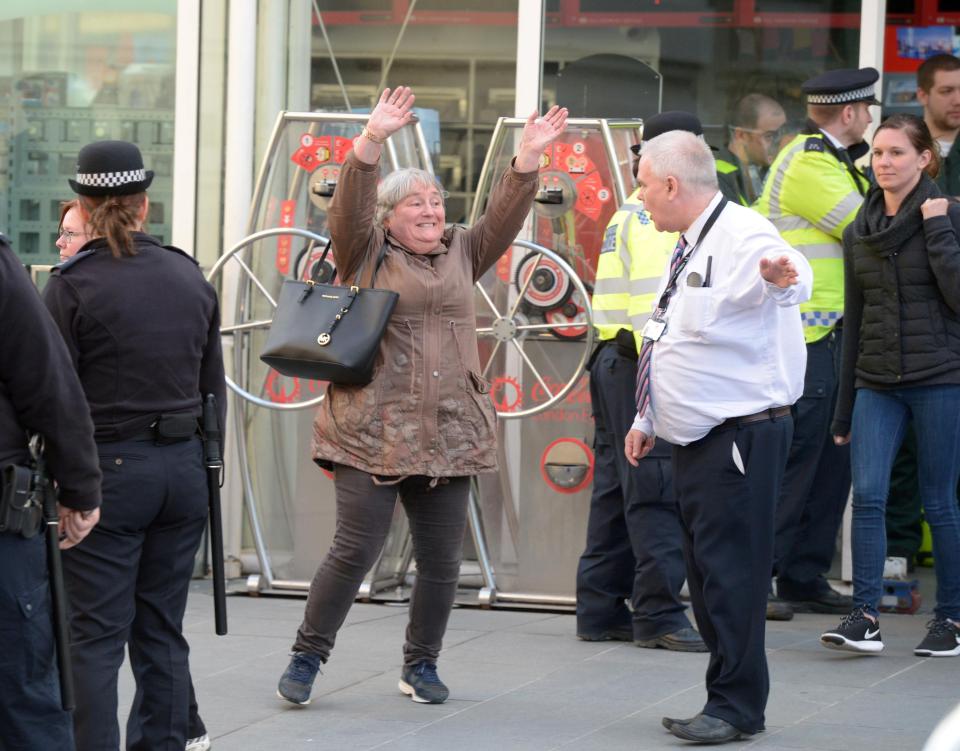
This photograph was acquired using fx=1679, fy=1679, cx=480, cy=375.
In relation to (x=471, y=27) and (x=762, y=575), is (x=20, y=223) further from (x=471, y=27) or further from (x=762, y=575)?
→ (x=762, y=575)

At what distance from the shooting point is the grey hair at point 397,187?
205 inches

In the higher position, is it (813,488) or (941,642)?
(813,488)

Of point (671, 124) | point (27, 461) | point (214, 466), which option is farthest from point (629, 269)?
point (27, 461)

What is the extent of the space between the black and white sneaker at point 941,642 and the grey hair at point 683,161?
2095 millimetres

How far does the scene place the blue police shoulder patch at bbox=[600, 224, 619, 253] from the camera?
20.0ft

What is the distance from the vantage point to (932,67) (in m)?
7.19

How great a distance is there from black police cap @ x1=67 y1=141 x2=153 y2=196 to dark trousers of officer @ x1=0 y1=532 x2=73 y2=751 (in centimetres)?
106

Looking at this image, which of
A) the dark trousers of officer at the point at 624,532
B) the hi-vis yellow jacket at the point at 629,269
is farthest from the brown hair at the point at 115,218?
the dark trousers of officer at the point at 624,532

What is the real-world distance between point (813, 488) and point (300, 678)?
2.49 metres

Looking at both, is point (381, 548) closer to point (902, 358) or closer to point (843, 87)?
point (902, 358)

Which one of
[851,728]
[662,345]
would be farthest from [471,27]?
[851,728]

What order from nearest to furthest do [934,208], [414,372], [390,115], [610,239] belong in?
[390,115] < [414,372] < [934,208] < [610,239]

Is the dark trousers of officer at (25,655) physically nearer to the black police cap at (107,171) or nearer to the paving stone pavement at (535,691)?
the black police cap at (107,171)

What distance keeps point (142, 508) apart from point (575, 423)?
9.63 feet
